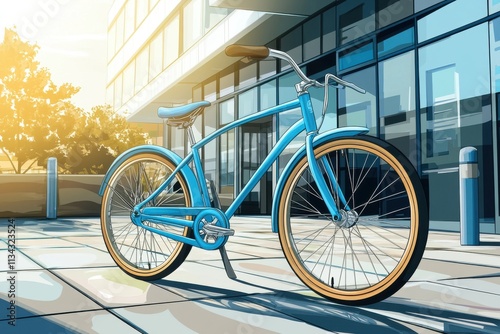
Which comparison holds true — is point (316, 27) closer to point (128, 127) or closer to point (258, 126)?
point (258, 126)

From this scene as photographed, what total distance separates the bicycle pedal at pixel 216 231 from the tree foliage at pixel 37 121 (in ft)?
76.3

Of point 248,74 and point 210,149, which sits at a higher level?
point 248,74

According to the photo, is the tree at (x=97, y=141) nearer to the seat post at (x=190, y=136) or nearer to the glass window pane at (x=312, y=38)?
the glass window pane at (x=312, y=38)

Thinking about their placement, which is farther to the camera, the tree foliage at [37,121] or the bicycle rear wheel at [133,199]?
the tree foliage at [37,121]

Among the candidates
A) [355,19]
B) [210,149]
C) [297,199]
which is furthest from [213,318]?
[210,149]

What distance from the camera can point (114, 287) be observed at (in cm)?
391

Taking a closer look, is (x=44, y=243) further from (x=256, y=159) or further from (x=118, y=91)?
(x=118, y=91)

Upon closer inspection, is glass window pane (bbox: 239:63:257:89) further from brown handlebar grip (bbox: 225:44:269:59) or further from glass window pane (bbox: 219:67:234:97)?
brown handlebar grip (bbox: 225:44:269:59)

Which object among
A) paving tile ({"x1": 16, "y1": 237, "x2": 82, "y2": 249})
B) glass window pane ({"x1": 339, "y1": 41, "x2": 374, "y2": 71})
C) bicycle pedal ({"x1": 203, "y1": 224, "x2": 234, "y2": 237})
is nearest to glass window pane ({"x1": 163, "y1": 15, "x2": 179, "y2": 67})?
glass window pane ({"x1": 339, "y1": 41, "x2": 374, "y2": 71})

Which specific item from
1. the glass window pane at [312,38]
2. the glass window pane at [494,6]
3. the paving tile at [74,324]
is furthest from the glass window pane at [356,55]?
the paving tile at [74,324]

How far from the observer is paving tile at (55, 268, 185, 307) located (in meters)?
3.48

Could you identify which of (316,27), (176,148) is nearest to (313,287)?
(316,27)

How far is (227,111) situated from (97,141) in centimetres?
1235

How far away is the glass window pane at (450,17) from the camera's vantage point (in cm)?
981
